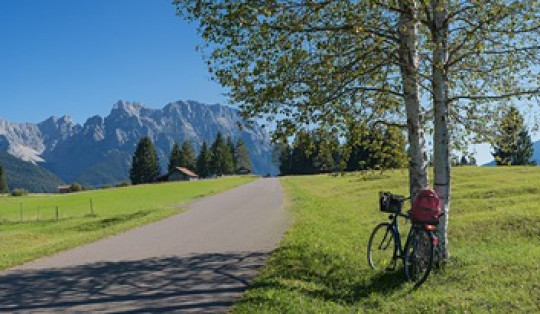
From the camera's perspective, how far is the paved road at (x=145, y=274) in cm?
904

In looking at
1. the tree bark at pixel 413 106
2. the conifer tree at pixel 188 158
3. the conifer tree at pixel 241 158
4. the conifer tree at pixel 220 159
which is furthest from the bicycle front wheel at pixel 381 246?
the conifer tree at pixel 241 158

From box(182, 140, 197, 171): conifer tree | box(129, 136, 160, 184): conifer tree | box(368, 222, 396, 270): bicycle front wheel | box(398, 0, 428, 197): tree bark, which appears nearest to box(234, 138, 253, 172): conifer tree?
box(182, 140, 197, 171): conifer tree

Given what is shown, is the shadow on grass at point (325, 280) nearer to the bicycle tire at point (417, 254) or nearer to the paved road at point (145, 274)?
the bicycle tire at point (417, 254)

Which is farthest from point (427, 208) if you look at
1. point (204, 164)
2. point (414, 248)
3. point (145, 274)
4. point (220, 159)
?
point (204, 164)

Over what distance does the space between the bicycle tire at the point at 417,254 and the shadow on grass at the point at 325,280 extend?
24 cm

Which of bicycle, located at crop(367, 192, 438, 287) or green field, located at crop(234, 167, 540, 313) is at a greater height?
bicycle, located at crop(367, 192, 438, 287)

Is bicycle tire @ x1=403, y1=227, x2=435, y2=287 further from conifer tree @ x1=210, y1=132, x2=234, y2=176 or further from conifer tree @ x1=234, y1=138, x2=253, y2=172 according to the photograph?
conifer tree @ x1=234, y1=138, x2=253, y2=172

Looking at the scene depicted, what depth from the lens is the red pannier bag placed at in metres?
8.99

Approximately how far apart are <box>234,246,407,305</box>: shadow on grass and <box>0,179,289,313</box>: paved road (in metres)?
0.55

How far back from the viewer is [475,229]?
716 inches

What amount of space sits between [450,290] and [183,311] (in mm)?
4777

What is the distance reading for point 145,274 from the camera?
11.7m

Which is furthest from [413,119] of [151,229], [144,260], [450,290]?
[151,229]

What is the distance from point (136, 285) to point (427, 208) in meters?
6.25
